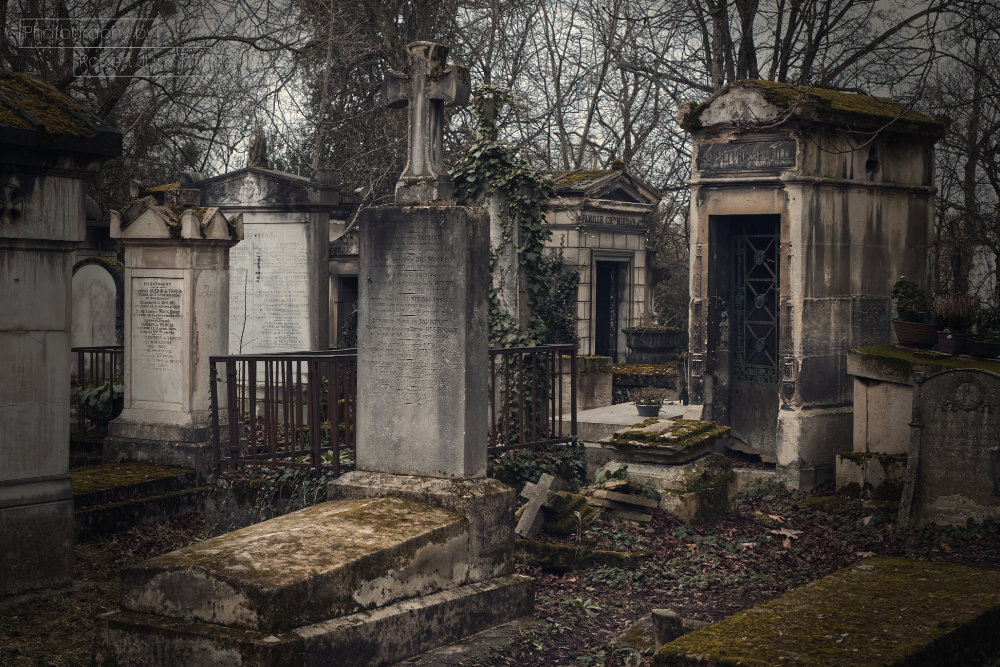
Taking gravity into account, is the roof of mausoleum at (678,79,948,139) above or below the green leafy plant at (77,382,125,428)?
above

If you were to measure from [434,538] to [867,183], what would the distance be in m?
7.51

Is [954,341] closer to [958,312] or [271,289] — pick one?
[958,312]

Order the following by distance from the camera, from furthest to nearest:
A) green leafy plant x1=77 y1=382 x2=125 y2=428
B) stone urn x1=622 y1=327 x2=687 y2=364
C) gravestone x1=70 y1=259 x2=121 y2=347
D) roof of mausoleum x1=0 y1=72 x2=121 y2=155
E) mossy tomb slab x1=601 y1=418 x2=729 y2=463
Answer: stone urn x1=622 y1=327 x2=687 y2=364
gravestone x1=70 y1=259 x2=121 y2=347
green leafy plant x1=77 y1=382 x2=125 y2=428
mossy tomb slab x1=601 y1=418 x2=729 y2=463
roof of mausoleum x1=0 y1=72 x2=121 y2=155

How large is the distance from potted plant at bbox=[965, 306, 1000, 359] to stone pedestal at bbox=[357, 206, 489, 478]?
17.3ft

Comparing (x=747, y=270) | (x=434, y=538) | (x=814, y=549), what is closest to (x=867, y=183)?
→ (x=747, y=270)

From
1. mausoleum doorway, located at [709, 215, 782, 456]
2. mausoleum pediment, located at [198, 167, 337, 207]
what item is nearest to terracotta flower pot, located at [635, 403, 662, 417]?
mausoleum doorway, located at [709, 215, 782, 456]

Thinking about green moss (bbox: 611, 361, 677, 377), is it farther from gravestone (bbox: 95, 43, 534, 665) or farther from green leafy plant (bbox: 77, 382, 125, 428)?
gravestone (bbox: 95, 43, 534, 665)

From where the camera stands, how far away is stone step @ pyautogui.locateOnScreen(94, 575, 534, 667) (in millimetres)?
4883

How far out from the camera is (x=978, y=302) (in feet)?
33.1

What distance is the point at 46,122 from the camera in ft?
21.9

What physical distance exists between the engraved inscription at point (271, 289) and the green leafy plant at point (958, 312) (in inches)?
293

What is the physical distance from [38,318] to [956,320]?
7.85m

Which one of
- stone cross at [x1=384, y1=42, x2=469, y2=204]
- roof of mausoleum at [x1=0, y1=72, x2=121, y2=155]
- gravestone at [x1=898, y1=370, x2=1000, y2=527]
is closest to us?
roof of mausoleum at [x1=0, y1=72, x2=121, y2=155]

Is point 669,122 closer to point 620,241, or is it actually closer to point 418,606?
point 620,241
